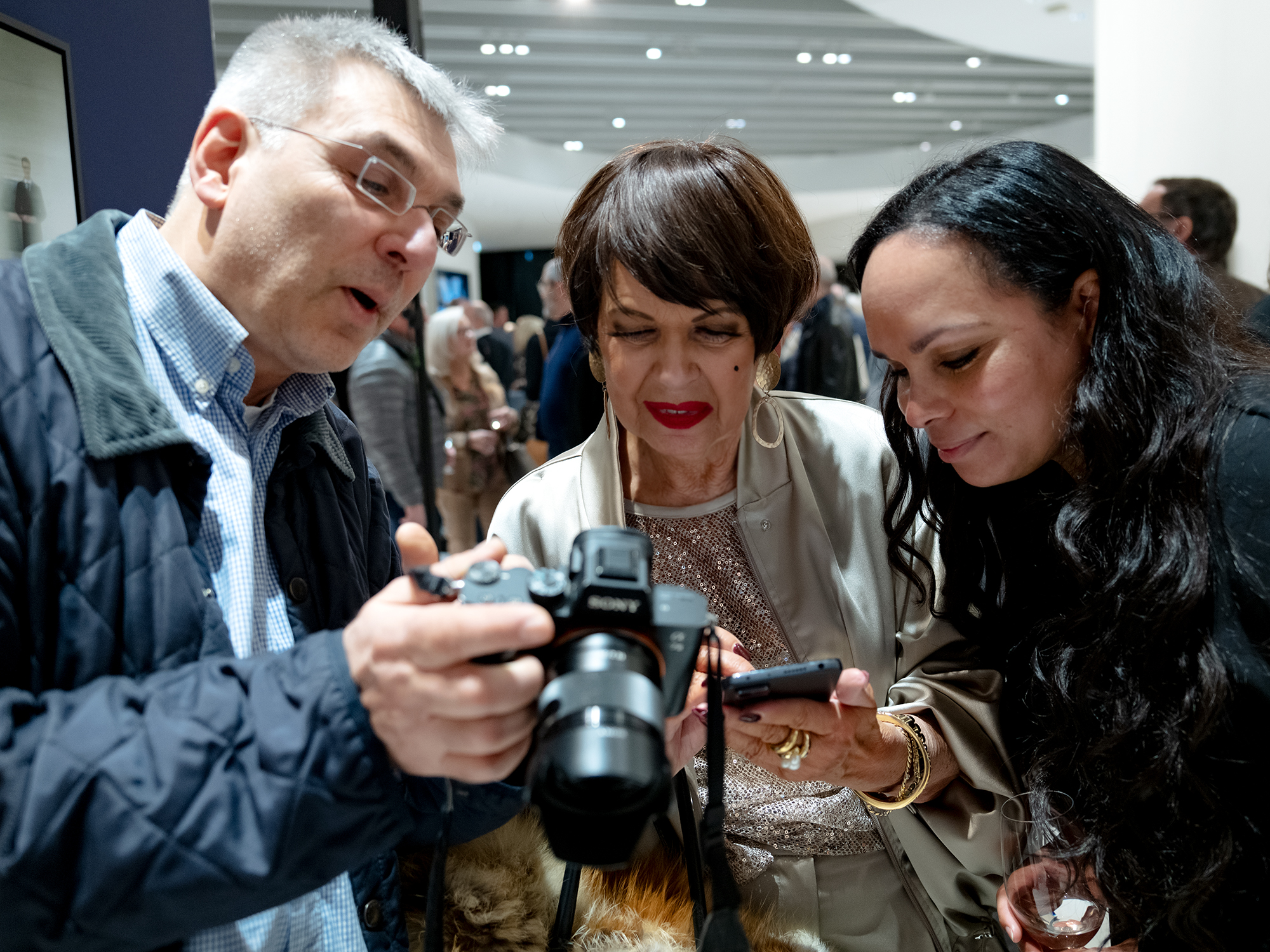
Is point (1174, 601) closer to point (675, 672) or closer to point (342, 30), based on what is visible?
point (675, 672)

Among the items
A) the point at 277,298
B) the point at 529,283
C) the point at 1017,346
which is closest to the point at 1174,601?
the point at 1017,346

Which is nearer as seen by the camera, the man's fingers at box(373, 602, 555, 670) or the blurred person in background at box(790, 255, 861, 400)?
the man's fingers at box(373, 602, 555, 670)

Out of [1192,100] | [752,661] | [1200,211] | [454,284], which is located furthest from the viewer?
[454,284]

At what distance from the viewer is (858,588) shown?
1503mm

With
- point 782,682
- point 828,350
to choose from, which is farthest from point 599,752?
point 828,350

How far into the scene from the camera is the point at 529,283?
17.4 m

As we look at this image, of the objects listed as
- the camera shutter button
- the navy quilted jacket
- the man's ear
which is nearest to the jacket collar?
the navy quilted jacket

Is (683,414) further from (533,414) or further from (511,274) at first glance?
(511,274)

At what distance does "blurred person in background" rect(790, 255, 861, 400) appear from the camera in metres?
5.26

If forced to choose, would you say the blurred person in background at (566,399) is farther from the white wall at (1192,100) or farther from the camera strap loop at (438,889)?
the white wall at (1192,100)

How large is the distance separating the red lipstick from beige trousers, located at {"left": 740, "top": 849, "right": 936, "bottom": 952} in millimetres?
693

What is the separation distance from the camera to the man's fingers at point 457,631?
0.72 metres

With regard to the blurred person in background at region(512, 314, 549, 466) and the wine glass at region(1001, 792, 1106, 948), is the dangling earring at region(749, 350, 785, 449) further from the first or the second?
the blurred person in background at region(512, 314, 549, 466)

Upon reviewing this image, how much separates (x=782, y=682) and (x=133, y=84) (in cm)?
151
